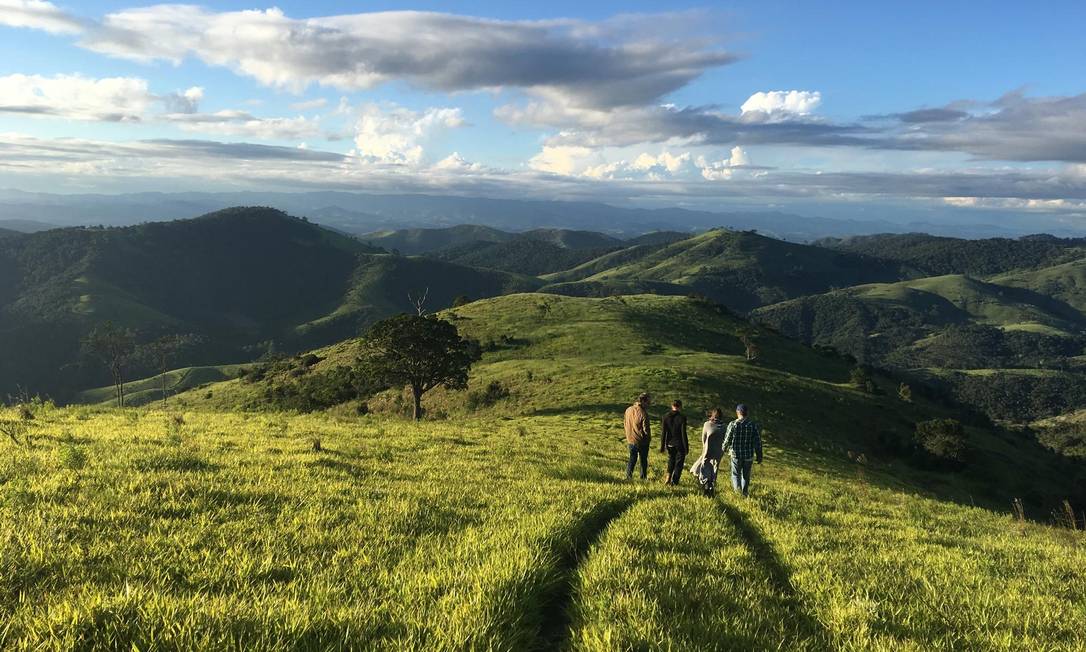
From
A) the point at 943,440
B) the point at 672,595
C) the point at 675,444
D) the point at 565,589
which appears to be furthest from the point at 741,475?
the point at 943,440

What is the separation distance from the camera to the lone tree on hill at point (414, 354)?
47969mm

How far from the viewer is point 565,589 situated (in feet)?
18.7

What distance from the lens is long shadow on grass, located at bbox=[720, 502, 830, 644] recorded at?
17.4 ft

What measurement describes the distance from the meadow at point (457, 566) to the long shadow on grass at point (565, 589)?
0.03 meters

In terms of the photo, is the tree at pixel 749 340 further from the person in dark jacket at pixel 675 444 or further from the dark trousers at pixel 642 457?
the person in dark jacket at pixel 675 444

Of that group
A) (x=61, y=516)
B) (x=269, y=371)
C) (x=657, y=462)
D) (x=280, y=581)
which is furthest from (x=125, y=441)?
(x=269, y=371)

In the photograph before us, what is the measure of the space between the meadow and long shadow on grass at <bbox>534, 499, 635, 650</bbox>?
31 millimetres

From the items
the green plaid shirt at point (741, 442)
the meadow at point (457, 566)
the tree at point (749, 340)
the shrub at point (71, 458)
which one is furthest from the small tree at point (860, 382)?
the shrub at point (71, 458)

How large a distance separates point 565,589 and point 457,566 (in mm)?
1156

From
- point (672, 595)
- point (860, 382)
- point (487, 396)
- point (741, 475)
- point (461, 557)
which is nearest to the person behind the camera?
point (672, 595)

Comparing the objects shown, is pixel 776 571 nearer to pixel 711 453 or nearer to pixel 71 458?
pixel 711 453

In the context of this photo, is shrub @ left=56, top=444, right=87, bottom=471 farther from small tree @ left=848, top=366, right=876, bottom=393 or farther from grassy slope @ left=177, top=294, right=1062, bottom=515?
small tree @ left=848, top=366, right=876, bottom=393

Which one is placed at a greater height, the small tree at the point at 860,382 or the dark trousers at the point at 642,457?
the dark trousers at the point at 642,457

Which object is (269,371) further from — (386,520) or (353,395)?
(386,520)
